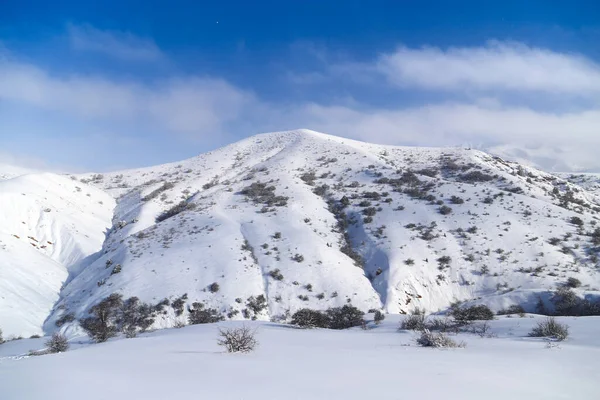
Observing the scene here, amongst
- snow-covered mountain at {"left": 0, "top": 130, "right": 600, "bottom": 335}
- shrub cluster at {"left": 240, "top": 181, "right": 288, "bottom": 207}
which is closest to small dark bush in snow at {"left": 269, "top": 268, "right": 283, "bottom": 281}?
snow-covered mountain at {"left": 0, "top": 130, "right": 600, "bottom": 335}

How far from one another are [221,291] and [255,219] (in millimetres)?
12090

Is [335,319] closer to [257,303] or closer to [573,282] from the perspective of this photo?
[257,303]

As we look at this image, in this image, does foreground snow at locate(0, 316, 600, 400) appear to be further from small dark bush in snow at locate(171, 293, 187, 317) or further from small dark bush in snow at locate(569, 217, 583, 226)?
small dark bush in snow at locate(569, 217, 583, 226)

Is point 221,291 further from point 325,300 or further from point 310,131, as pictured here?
point 310,131

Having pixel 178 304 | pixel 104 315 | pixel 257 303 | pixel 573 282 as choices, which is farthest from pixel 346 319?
pixel 573 282

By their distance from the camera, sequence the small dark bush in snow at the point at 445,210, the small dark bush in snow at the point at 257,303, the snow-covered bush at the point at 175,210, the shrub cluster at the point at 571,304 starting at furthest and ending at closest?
the snow-covered bush at the point at 175,210 < the small dark bush in snow at the point at 445,210 < the small dark bush in snow at the point at 257,303 < the shrub cluster at the point at 571,304

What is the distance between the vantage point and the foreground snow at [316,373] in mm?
4668

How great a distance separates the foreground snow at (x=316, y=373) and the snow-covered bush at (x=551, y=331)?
2.17 feet

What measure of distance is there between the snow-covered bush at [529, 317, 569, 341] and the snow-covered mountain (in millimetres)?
12710

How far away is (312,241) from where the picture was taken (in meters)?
32.2

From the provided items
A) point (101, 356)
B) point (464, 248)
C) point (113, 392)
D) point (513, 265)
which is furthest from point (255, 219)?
point (113, 392)

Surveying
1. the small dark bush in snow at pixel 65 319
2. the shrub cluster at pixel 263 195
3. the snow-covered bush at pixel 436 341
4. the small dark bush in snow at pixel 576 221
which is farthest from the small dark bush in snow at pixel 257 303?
the small dark bush in snow at pixel 576 221

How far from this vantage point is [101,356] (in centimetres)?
762

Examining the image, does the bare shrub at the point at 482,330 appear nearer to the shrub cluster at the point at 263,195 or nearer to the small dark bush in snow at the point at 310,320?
the small dark bush in snow at the point at 310,320
